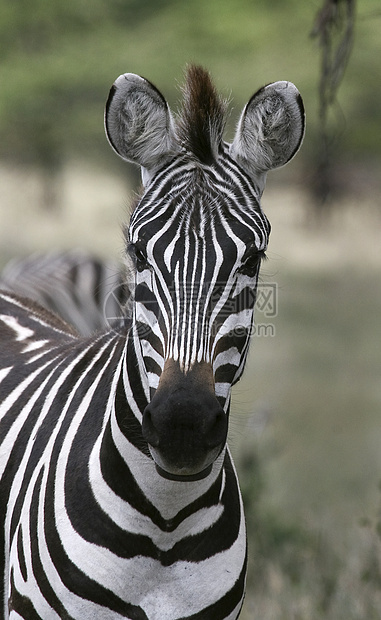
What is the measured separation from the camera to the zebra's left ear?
2.91 m

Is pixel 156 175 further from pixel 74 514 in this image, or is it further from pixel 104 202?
pixel 104 202

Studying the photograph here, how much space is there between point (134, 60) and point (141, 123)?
52.3 feet

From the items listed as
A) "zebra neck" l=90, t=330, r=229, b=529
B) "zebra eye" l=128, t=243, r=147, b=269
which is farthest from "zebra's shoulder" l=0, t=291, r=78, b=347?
"zebra eye" l=128, t=243, r=147, b=269

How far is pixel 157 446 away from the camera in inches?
95.4

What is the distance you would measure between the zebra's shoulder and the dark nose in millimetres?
1803

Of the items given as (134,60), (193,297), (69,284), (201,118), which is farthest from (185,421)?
(134,60)

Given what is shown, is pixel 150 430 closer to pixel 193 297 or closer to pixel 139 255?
pixel 193 297

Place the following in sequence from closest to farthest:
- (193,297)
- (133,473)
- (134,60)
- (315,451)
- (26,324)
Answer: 1. (193,297)
2. (133,473)
3. (26,324)
4. (315,451)
5. (134,60)

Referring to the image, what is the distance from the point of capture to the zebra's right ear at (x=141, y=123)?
285cm

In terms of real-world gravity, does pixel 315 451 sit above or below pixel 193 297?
below

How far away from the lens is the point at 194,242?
2629 mm

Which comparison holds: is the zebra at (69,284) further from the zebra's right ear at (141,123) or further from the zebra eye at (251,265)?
the zebra eye at (251,265)

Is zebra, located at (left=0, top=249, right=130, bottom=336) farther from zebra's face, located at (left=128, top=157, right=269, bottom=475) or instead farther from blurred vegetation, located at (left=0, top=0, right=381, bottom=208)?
blurred vegetation, located at (left=0, top=0, right=381, bottom=208)

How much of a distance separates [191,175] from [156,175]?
0.57 feet
